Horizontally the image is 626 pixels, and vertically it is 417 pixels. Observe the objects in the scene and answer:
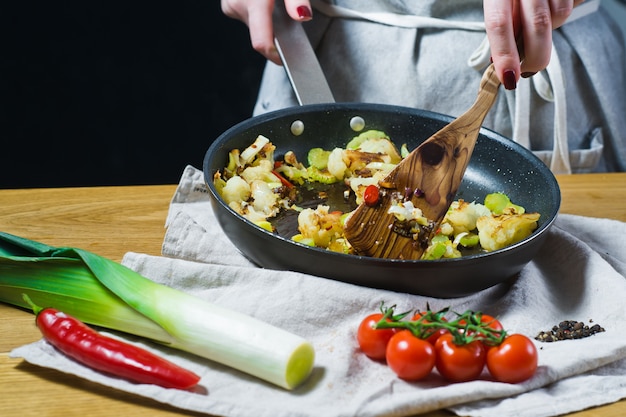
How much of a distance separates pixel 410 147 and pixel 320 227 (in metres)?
0.54

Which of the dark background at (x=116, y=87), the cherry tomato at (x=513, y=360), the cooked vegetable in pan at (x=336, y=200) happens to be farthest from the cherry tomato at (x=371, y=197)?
the dark background at (x=116, y=87)

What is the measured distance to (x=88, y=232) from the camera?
1742mm

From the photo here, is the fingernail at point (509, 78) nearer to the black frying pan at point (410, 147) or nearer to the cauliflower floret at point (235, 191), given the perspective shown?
the black frying pan at point (410, 147)

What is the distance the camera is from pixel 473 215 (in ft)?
5.64

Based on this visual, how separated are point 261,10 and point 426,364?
3.79ft

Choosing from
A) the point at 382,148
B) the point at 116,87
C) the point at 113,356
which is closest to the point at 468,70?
the point at 382,148

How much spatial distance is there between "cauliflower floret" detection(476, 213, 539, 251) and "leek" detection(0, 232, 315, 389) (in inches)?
21.0

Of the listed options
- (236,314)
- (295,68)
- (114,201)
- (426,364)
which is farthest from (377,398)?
(295,68)

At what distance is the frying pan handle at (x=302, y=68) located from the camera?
2.04m

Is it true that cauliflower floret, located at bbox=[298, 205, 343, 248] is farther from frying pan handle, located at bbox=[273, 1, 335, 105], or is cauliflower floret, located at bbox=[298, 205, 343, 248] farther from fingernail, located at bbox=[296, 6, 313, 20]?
fingernail, located at bbox=[296, 6, 313, 20]

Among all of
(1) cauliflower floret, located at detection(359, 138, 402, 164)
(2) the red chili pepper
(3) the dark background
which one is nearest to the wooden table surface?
(2) the red chili pepper

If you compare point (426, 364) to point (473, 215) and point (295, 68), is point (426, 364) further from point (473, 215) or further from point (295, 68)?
point (295, 68)

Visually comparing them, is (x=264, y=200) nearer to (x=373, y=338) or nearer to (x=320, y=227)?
(x=320, y=227)

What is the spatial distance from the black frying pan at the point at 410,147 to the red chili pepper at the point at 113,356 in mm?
319
